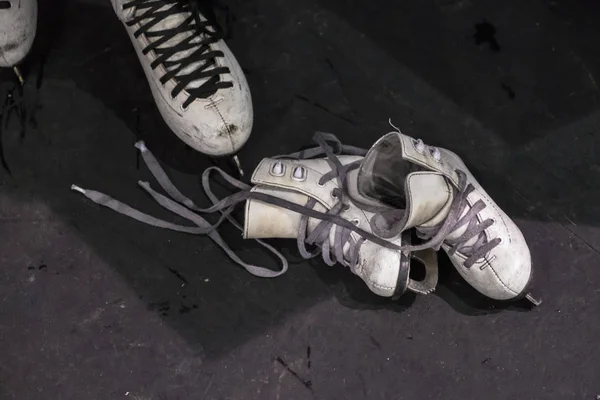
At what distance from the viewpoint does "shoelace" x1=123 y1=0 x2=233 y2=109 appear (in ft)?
2.84

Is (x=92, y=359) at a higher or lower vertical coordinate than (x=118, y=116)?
lower

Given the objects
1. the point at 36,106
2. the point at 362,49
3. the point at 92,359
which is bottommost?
the point at 92,359

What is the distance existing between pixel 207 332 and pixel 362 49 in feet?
1.56

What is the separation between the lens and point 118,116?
0.97m

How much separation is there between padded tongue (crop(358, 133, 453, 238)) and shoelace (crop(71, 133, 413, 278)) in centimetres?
3

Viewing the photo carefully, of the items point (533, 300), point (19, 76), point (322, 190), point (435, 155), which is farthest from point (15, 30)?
point (533, 300)

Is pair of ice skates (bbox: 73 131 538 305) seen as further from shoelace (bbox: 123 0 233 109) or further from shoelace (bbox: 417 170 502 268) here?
shoelace (bbox: 123 0 233 109)

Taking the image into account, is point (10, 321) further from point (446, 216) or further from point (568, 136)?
point (568, 136)

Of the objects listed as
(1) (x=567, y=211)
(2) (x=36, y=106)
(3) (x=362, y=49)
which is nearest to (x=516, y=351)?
(1) (x=567, y=211)

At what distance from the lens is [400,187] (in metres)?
0.83

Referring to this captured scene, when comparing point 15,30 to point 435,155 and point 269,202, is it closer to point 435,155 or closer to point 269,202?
point 269,202

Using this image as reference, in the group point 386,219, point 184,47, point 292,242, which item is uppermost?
point 184,47

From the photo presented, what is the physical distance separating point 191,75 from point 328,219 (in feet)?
0.86

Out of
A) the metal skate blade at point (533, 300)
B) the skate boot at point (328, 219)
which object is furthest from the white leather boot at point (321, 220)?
the metal skate blade at point (533, 300)
